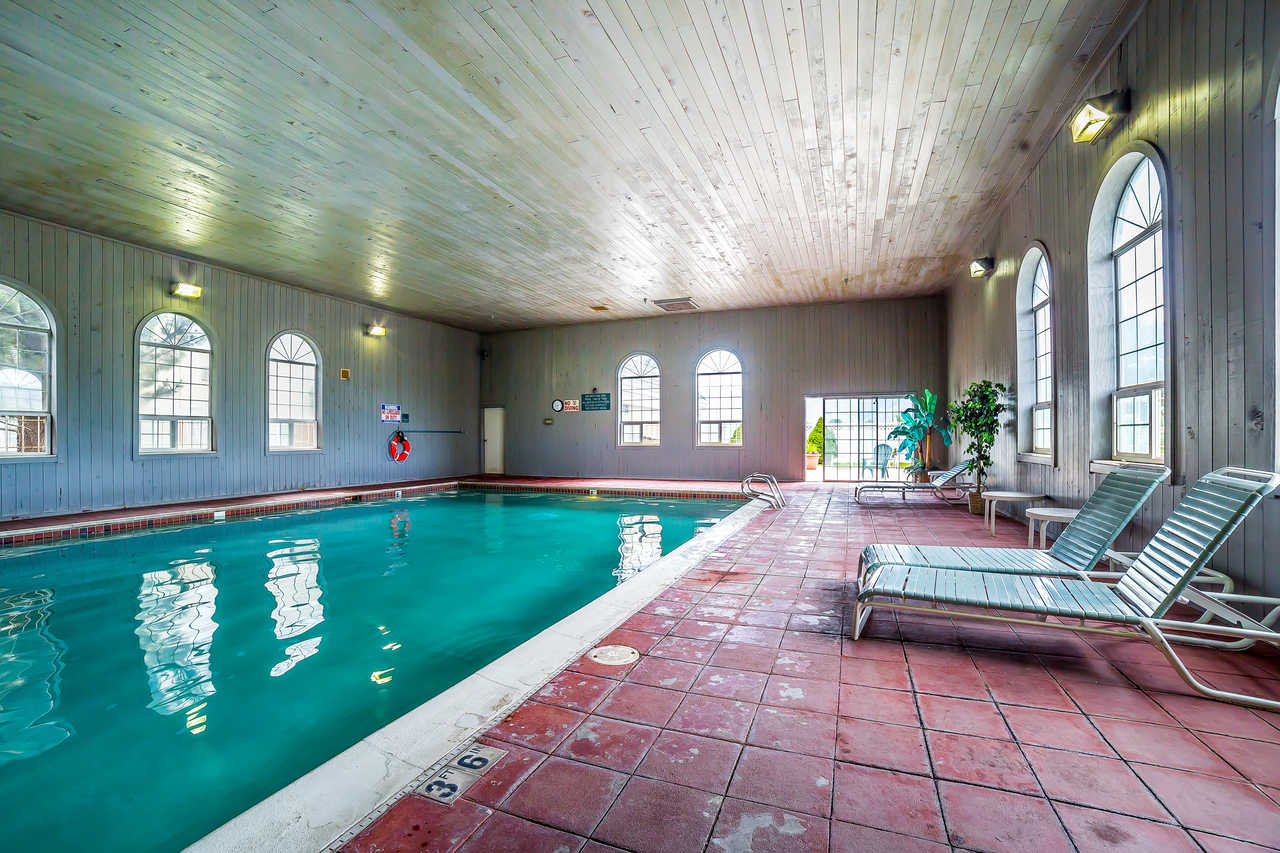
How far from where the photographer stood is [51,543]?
542cm

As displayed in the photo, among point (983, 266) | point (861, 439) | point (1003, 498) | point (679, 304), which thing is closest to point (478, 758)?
point (1003, 498)

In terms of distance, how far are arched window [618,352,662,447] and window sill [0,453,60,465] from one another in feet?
26.6

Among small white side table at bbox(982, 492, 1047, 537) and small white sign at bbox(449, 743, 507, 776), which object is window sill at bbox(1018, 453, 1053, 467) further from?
small white sign at bbox(449, 743, 507, 776)

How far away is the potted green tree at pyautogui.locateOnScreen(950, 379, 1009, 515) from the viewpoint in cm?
587

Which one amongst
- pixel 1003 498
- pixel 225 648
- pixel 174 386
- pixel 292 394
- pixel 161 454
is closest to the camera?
pixel 225 648

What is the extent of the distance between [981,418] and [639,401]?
21.8 ft

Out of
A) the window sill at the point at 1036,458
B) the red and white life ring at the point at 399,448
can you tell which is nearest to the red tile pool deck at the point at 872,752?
the window sill at the point at 1036,458

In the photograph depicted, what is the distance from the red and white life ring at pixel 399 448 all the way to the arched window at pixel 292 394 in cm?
148

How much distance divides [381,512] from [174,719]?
582 centimetres

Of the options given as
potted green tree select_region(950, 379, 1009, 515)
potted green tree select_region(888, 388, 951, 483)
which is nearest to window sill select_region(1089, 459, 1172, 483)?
potted green tree select_region(950, 379, 1009, 515)

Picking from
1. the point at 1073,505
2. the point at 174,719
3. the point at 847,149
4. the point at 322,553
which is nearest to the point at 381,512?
the point at 322,553

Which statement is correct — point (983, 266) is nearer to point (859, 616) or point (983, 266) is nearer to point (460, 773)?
point (859, 616)

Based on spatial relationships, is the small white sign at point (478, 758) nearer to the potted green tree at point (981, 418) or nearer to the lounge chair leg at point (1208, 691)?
the lounge chair leg at point (1208, 691)

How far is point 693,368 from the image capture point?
10930mm
